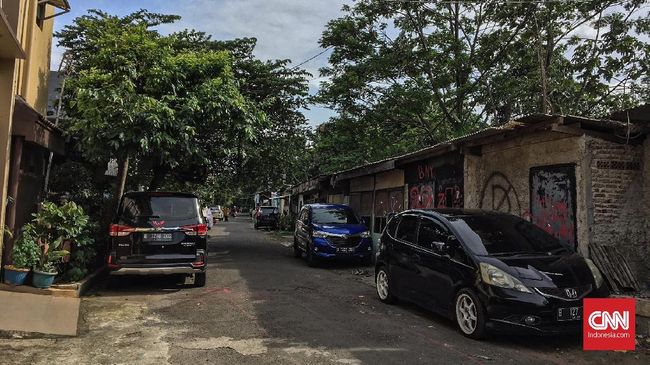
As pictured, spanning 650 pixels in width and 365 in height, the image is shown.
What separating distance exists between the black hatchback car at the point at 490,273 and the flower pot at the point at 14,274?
6150mm

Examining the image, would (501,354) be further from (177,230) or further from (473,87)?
(473,87)

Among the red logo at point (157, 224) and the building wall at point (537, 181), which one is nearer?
the building wall at point (537, 181)

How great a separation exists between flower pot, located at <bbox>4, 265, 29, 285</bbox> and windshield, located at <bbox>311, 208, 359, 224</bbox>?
7.89 metres

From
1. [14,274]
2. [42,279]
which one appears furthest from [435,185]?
[14,274]

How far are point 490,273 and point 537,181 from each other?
377 cm

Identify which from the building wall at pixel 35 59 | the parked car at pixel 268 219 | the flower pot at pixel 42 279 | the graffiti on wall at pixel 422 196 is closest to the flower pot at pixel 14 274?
the flower pot at pixel 42 279

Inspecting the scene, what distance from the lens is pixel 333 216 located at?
15.0m

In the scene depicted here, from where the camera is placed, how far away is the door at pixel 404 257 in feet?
26.6

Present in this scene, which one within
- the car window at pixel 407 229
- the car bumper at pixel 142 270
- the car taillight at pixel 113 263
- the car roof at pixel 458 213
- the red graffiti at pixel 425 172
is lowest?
the car bumper at pixel 142 270

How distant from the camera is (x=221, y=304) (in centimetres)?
870

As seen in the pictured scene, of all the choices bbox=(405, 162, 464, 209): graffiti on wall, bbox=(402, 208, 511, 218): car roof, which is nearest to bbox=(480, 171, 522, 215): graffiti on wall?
bbox=(405, 162, 464, 209): graffiti on wall

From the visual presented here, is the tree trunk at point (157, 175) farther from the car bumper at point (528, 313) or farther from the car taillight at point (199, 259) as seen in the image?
the car bumper at point (528, 313)

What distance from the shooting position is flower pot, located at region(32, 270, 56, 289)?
333 inches

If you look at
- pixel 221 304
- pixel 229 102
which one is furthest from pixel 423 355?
pixel 229 102
